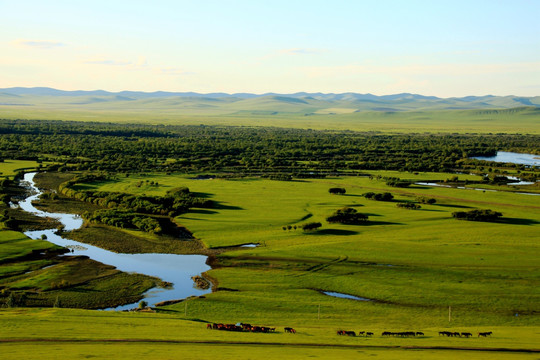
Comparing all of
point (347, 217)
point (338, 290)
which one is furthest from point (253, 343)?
point (347, 217)

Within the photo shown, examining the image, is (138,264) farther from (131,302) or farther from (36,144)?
(36,144)

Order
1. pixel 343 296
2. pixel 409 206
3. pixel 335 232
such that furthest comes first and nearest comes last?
pixel 409 206, pixel 335 232, pixel 343 296

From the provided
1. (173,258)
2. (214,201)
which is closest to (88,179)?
(214,201)

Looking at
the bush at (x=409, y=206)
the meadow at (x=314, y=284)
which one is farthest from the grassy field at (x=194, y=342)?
the bush at (x=409, y=206)

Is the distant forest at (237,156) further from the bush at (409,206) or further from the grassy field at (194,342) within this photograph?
the grassy field at (194,342)

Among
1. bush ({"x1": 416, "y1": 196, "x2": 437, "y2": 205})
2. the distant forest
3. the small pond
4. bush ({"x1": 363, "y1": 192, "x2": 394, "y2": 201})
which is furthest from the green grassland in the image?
the distant forest

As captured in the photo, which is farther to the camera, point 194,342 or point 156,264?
point 156,264

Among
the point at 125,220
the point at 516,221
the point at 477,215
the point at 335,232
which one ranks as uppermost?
the point at 477,215

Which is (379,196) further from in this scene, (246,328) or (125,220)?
(246,328)

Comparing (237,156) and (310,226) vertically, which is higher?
(237,156)
